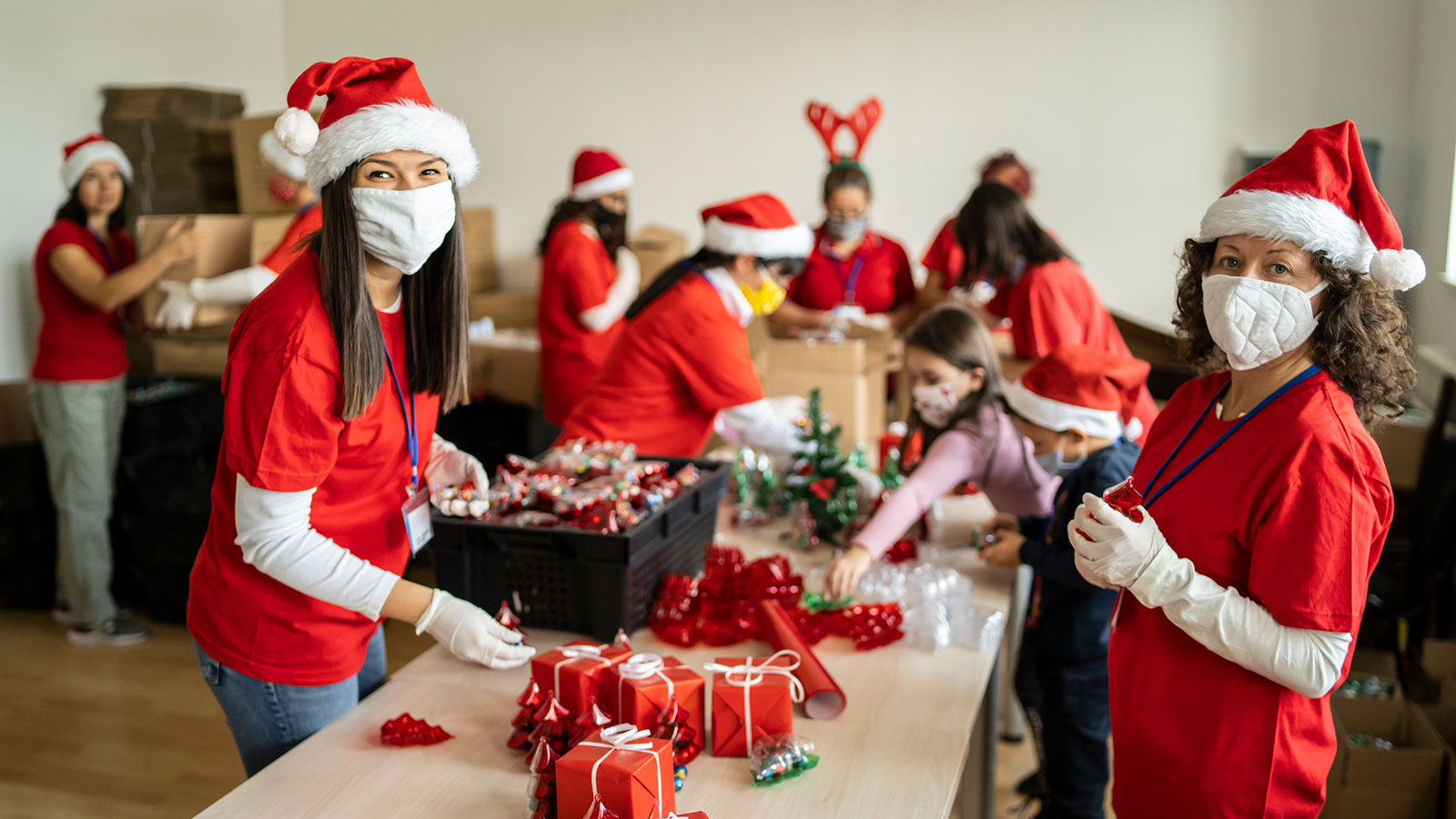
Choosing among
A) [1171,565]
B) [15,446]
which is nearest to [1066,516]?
[1171,565]

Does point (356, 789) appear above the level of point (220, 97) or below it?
below

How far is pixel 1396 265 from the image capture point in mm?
1240

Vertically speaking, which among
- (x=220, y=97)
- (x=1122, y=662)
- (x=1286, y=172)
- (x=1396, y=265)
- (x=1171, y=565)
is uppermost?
(x=220, y=97)

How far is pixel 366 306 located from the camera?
1.41 metres

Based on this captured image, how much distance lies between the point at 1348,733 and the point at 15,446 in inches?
180

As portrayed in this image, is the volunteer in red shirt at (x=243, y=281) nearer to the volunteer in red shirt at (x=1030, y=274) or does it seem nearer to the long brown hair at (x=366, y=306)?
the long brown hair at (x=366, y=306)

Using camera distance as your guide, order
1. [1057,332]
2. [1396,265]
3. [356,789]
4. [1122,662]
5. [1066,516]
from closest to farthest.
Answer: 1. [1396,265]
2. [356,789]
3. [1122,662]
4. [1066,516]
5. [1057,332]

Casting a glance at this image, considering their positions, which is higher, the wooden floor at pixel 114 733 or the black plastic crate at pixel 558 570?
the black plastic crate at pixel 558 570

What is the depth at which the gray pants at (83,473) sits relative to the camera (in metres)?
3.62

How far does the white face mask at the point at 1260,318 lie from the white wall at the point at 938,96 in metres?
3.16

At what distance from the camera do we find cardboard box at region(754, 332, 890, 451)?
3.19 m

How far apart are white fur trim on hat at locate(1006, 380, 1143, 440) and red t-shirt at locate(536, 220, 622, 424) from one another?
208 cm

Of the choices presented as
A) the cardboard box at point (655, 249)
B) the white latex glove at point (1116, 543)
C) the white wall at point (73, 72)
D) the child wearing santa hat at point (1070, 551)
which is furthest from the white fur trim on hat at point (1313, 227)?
the cardboard box at point (655, 249)

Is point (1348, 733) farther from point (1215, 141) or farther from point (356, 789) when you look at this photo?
point (1215, 141)
